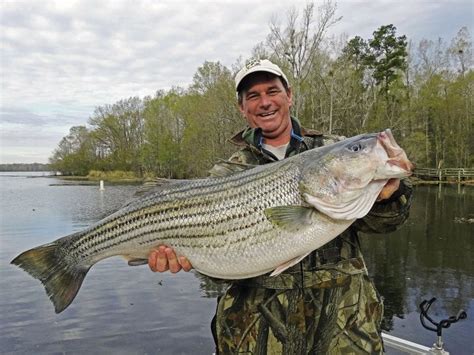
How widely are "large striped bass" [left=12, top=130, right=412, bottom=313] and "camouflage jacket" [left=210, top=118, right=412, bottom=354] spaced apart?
24 cm

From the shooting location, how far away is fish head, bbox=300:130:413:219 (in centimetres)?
Answer: 275

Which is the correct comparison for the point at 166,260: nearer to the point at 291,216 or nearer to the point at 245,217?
the point at 245,217

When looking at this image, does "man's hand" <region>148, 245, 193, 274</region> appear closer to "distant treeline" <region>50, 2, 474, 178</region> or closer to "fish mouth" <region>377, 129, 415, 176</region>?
"fish mouth" <region>377, 129, 415, 176</region>

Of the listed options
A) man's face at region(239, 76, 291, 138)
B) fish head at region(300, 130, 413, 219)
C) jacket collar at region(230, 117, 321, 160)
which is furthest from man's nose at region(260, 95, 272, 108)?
fish head at region(300, 130, 413, 219)

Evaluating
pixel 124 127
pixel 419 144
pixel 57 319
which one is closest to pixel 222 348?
pixel 57 319

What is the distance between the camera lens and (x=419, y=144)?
50625 mm

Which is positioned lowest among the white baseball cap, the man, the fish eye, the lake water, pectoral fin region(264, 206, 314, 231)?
the lake water

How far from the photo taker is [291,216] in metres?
2.87

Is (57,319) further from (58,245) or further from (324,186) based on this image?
(324,186)

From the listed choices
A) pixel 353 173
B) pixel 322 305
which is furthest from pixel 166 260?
pixel 353 173

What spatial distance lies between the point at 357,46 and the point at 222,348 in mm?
55159

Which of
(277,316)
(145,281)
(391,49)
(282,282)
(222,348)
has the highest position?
(391,49)

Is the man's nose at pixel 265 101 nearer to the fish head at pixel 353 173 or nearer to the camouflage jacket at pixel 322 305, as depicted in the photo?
the fish head at pixel 353 173

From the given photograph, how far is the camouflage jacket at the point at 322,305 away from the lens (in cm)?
301
